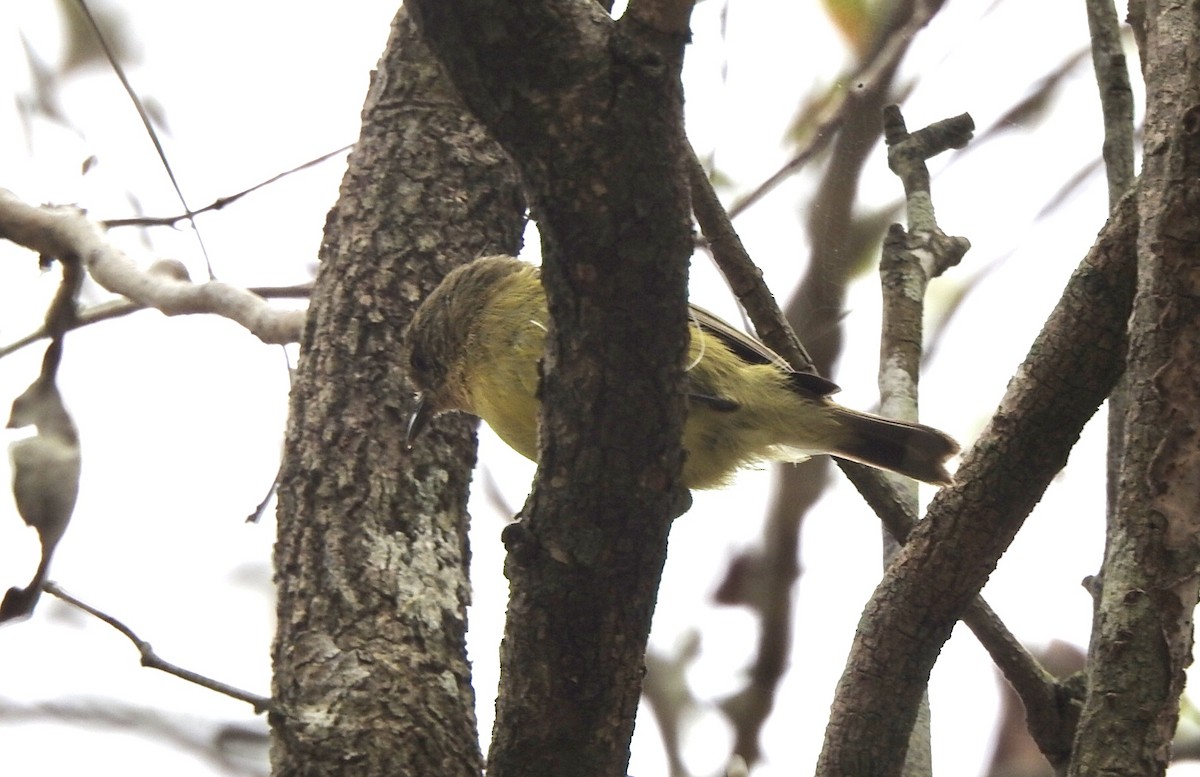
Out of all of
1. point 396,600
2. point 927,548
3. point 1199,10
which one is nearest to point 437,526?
point 396,600

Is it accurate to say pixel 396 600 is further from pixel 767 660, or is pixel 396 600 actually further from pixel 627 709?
pixel 767 660

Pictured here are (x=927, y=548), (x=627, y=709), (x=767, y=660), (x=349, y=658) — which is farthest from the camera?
(x=767, y=660)

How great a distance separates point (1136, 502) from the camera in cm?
223

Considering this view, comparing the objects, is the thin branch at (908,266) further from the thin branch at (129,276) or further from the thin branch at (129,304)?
the thin branch at (129,304)

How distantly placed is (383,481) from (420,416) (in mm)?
250

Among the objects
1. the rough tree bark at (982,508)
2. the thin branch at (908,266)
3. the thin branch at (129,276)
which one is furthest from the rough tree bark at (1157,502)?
the thin branch at (129,276)

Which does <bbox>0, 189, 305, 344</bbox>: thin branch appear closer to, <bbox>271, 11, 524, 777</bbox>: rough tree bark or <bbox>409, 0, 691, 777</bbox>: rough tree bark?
<bbox>271, 11, 524, 777</bbox>: rough tree bark

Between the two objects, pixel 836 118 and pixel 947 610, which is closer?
pixel 947 610

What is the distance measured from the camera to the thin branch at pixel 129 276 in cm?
427

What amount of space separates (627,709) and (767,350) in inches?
61.6

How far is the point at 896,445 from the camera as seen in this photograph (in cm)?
373

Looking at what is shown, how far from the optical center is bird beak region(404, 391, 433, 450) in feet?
11.9

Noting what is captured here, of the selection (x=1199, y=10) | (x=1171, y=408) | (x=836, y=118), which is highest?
(x=836, y=118)

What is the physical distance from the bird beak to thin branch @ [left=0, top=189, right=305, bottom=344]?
2.36 feet
